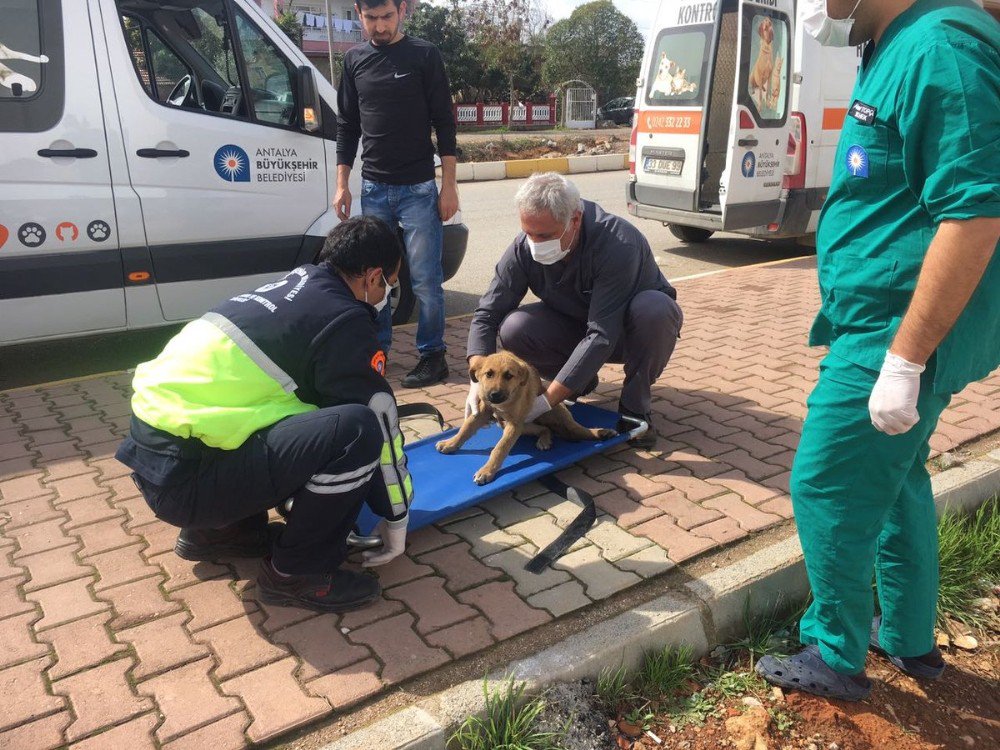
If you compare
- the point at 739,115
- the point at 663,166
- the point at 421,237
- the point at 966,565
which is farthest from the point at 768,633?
the point at 663,166

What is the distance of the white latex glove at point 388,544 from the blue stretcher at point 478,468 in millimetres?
116

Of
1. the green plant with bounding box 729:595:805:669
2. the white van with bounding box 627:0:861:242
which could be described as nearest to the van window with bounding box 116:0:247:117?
the green plant with bounding box 729:595:805:669

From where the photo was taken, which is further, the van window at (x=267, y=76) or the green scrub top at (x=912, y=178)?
the van window at (x=267, y=76)

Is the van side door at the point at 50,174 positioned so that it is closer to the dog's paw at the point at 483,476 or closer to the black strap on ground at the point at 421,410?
the black strap on ground at the point at 421,410

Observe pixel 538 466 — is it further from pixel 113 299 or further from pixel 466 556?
pixel 113 299

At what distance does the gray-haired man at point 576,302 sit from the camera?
3715mm

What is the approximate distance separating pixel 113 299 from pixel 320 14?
53.2 metres

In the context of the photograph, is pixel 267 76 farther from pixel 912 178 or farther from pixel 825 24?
pixel 912 178

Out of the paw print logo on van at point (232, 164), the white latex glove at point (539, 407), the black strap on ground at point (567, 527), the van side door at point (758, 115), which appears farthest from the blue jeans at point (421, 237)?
the van side door at point (758, 115)

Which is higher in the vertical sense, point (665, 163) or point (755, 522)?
point (665, 163)

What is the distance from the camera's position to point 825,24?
2.22 meters

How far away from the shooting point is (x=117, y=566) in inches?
119

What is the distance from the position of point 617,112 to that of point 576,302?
115 ft

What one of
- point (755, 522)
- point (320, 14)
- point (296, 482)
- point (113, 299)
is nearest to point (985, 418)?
point (755, 522)
